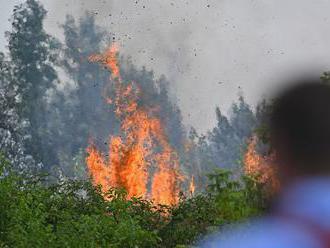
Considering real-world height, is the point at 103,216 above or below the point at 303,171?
above

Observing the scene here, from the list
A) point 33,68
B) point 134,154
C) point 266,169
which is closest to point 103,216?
point 266,169

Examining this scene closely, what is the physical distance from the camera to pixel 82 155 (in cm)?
7569

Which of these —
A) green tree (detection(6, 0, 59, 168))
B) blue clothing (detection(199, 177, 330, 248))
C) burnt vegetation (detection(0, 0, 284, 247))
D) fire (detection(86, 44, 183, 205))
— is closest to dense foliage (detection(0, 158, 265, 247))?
burnt vegetation (detection(0, 0, 284, 247))

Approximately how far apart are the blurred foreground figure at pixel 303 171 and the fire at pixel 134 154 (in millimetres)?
50214

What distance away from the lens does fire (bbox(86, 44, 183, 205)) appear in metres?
55.1

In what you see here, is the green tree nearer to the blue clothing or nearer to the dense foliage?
the dense foliage

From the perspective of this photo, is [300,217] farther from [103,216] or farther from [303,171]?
[103,216]

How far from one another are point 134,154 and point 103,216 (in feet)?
156

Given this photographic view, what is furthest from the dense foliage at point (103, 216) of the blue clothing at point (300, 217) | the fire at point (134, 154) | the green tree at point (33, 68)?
the green tree at point (33, 68)

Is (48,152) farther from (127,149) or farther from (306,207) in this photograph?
(306,207)

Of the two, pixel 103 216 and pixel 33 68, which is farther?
pixel 33 68

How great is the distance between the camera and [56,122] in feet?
259

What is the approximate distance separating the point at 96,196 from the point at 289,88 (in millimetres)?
15658

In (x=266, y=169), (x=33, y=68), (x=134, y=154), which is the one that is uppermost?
(x=33, y=68)
